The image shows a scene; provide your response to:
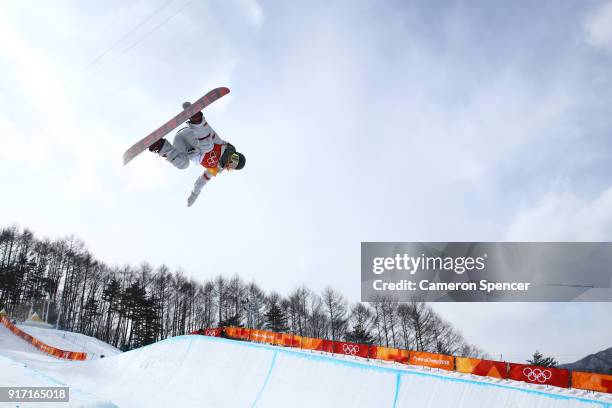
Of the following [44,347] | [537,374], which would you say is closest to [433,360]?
[537,374]

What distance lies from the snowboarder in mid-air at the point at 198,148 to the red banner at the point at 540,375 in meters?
13.2

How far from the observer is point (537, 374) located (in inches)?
548

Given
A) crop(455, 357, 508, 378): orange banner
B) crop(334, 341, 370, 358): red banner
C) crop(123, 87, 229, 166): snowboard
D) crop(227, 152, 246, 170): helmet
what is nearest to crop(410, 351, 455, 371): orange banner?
crop(455, 357, 508, 378): orange banner

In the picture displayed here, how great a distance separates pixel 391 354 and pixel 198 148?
1510 centimetres

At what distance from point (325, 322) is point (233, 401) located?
133 ft

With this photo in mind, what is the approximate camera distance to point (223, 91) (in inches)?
324

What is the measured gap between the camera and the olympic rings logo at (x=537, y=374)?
13.6 metres

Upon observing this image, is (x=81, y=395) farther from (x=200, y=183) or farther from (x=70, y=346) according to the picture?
(x=70, y=346)

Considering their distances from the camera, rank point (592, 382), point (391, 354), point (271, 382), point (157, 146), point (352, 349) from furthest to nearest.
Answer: point (352, 349)
point (391, 354)
point (592, 382)
point (271, 382)
point (157, 146)

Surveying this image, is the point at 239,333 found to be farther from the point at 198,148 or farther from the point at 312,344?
the point at 198,148

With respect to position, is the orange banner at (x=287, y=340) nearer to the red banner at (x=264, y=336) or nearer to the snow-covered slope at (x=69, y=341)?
the red banner at (x=264, y=336)

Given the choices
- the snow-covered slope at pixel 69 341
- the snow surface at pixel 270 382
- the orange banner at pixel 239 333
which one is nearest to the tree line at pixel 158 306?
the snow-covered slope at pixel 69 341

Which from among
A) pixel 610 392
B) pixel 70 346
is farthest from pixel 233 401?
pixel 70 346

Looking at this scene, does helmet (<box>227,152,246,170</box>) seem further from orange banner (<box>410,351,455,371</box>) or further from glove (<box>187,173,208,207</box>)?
orange banner (<box>410,351,455,371</box>)
